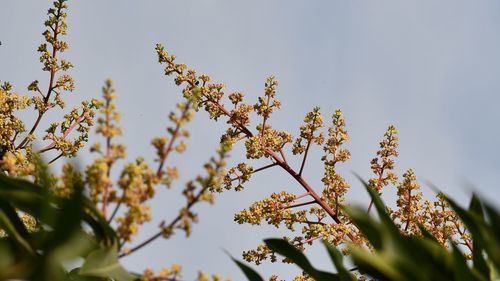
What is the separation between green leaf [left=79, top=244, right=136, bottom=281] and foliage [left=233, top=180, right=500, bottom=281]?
2.56ft

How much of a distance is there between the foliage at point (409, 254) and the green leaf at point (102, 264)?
2.56 ft

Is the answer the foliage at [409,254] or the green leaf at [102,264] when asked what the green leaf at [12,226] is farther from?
the foliage at [409,254]

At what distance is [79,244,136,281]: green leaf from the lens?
219 cm

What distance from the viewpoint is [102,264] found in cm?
222

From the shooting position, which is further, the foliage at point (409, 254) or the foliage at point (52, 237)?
the foliage at point (409, 254)

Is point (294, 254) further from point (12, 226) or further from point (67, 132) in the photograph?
point (67, 132)

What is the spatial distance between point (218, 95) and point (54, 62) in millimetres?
2269

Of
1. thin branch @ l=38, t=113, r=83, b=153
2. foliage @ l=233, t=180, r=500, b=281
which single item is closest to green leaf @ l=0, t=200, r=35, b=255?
foliage @ l=233, t=180, r=500, b=281

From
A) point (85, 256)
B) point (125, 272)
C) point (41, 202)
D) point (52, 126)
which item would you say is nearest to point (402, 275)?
point (125, 272)

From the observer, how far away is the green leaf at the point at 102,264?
219 centimetres

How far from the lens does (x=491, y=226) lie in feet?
8.87

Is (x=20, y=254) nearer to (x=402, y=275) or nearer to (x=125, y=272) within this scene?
(x=125, y=272)

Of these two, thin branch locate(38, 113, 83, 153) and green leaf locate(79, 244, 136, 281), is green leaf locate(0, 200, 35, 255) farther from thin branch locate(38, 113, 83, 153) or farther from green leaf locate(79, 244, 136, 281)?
thin branch locate(38, 113, 83, 153)

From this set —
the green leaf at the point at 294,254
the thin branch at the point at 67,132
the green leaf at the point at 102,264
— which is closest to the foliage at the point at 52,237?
the green leaf at the point at 102,264
